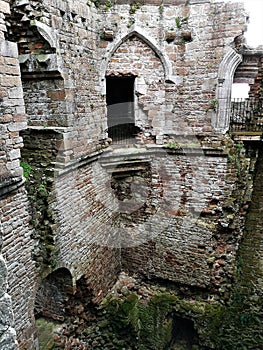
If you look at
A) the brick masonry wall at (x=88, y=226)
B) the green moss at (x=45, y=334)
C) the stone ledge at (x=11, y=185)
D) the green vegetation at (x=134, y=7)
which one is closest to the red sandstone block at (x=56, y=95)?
the brick masonry wall at (x=88, y=226)

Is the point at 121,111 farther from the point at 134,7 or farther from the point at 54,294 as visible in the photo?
the point at 54,294

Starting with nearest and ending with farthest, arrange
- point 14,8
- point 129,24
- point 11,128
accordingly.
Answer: point 11,128, point 14,8, point 129,24

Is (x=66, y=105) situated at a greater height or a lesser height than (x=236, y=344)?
greater

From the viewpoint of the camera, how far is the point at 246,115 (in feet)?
21.9

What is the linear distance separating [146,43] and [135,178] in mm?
2959

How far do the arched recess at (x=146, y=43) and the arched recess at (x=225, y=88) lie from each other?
1.02m

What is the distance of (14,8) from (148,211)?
16.0 ft

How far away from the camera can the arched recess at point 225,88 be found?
6004 millimetres

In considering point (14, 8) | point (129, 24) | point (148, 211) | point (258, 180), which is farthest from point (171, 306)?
point (14, 8)

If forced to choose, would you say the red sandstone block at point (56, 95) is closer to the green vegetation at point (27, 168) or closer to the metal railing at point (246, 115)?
the green vegetation at point (27, 168)

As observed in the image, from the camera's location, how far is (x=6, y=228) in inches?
166

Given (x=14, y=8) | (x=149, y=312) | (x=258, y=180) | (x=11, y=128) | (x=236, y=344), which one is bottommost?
(x=236, y=344)

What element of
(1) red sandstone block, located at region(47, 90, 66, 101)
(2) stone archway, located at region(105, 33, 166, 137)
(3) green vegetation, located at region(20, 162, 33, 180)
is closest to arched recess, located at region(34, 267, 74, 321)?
(3) green vegetation, located at region(20, 162, 33, 180)

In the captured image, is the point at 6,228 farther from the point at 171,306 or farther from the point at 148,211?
the point at 171,306
